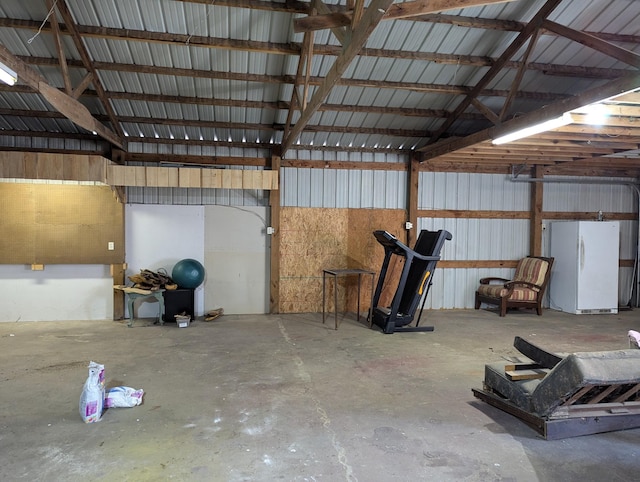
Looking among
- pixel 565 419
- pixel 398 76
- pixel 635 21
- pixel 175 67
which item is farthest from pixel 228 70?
pixel 565 419

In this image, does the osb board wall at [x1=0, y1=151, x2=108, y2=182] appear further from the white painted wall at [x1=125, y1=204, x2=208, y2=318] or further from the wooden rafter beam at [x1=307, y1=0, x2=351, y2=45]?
the wooden rafter beam at [x1=307, y1=0, x2=351, y2=45]

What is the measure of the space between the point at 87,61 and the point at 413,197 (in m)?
5.89

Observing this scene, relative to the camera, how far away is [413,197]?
26.2 feet

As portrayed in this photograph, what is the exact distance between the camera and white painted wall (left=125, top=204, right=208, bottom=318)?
715cm

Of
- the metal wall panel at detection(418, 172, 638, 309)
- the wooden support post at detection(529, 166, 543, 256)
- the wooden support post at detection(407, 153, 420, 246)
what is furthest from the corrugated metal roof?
the wooden support post at detection(529, 166, 543, 256)

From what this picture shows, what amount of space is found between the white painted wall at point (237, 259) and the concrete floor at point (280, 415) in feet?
5.22

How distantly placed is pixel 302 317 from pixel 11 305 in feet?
16.4

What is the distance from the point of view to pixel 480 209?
8.32 meters

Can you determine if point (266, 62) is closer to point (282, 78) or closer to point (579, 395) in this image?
point (282, 78)

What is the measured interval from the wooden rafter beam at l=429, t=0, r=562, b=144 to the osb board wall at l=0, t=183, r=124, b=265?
6030 mm

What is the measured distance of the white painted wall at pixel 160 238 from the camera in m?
7.15

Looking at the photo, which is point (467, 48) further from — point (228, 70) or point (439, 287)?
point (439, 287)

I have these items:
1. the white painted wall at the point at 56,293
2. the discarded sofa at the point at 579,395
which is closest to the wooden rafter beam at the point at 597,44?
the discarded sofa at the point at 579,395

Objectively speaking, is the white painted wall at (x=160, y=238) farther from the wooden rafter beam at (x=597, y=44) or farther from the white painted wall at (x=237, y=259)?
the wooden rafter beam at (x=597, y=44)
